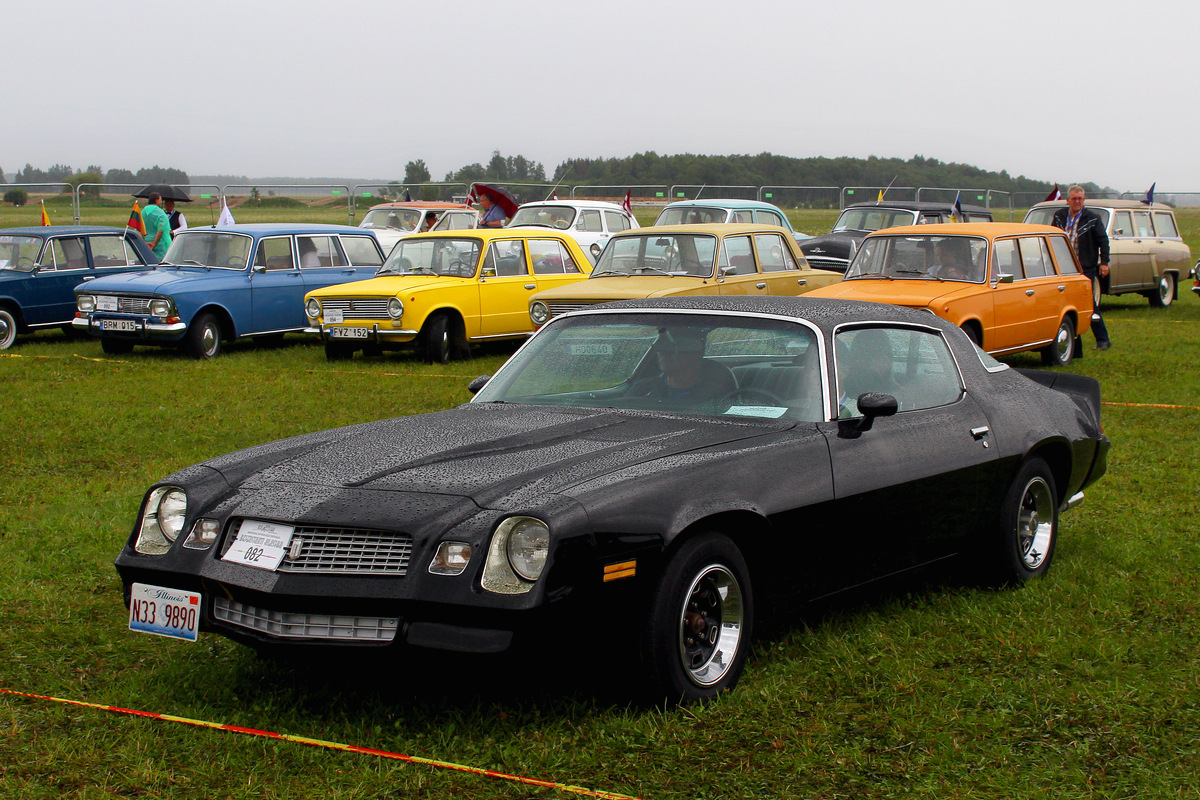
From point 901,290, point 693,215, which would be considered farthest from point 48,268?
point 901,290

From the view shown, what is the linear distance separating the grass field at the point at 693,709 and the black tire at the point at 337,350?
8.40m

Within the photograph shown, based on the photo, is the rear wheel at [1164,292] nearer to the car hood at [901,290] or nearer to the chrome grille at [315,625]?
the car hood at [901,290]

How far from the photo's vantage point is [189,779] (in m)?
3.76

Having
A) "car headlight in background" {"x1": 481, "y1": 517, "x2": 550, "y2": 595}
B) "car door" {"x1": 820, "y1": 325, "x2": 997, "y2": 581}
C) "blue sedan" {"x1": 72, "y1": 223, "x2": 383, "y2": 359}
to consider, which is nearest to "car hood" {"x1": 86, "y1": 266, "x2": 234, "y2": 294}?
"blue sedan" {"x1": 72, "y1": 223, "x2": 383, "y2": 359}

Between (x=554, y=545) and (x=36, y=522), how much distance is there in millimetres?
4417

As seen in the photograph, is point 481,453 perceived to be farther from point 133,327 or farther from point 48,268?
point 48,268

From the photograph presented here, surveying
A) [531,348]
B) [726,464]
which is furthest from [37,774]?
[531,348]

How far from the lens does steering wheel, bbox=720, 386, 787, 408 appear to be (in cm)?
498

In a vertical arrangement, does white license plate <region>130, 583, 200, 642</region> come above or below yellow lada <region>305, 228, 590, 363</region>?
below

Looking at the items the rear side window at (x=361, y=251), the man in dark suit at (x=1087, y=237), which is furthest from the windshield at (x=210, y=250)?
the man in dark suit at (x=1087, y=237)

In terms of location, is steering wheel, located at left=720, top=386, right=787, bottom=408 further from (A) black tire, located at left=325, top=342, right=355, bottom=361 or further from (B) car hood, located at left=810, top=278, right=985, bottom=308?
(A) black tire, located at left=325, top=342, right=355, bottom=361

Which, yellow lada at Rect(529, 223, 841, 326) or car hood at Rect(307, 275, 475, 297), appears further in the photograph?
car hood at Rect(307, 275, 475, 297)

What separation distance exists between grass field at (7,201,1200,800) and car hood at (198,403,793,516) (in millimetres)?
536

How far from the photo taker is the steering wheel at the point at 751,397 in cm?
498
